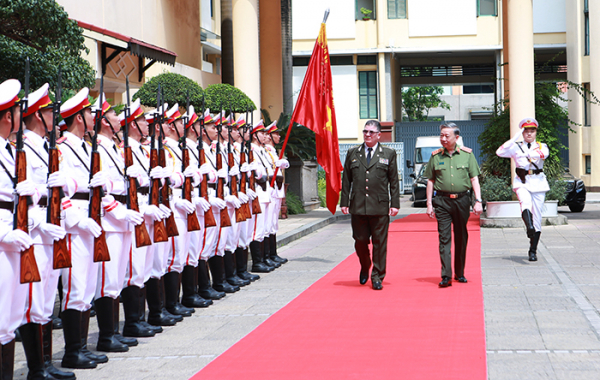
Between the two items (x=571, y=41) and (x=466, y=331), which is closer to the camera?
(x=466, y=331)

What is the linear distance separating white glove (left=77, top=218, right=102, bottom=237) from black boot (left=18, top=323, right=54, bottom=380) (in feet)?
2.41

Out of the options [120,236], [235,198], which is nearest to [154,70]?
[235,198]

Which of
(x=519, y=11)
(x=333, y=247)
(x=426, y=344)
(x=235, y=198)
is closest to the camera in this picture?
(x=426, y=344)

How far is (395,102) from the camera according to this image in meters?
40.2

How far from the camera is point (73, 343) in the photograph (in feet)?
18.3

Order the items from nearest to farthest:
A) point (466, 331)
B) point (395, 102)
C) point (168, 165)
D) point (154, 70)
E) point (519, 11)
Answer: point (466, 331) < point (168, 165) < point (519, 11) < point (154, 70) < point (395, 102)

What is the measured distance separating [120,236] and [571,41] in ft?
105

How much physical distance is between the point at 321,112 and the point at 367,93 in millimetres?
27323

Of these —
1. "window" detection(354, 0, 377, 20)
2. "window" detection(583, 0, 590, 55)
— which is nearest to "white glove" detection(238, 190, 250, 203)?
"window" detection(583, 0, 590, 55)

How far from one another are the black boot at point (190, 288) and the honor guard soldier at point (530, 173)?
199 inches

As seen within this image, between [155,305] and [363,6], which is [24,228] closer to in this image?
[155,305]

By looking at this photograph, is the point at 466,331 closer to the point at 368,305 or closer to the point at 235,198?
the point at 368,305

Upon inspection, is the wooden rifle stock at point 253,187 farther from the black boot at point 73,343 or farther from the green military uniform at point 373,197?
the black boot at point 73,343

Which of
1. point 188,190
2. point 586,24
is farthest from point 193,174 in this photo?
point 586,24
